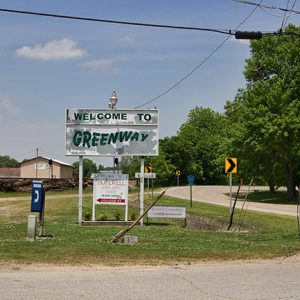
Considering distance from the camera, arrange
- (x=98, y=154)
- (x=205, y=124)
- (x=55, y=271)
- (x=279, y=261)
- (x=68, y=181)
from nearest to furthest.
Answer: (x=55, y=271)
(x=279, y=261)
(x=98, y=154)
(x=68, y=181)
(x=205, y=124)

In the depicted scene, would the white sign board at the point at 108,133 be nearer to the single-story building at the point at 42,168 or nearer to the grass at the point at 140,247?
the grass at the point at 140,247

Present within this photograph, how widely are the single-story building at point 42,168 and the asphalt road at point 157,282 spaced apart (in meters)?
110

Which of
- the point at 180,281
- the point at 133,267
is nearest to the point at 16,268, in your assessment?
the point at 133,267

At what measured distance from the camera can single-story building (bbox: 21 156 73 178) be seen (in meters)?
122

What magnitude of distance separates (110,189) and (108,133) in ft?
7.08

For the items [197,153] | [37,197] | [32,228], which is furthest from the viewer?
[197,153]

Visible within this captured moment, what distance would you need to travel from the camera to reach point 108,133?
→ 20.7 metres

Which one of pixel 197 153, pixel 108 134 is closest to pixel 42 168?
pixel 197 153

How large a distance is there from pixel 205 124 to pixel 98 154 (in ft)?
341

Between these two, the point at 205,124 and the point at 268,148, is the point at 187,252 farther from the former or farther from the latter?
the point at 205,124

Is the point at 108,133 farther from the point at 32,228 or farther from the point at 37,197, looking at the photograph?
the point at 32,228

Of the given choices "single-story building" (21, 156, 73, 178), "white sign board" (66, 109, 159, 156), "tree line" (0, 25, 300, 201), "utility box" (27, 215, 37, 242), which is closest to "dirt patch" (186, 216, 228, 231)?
"white sign board" (66, 109, 159, 156)

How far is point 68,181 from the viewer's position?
67.9 m

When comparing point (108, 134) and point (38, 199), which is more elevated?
point (108, 134)
